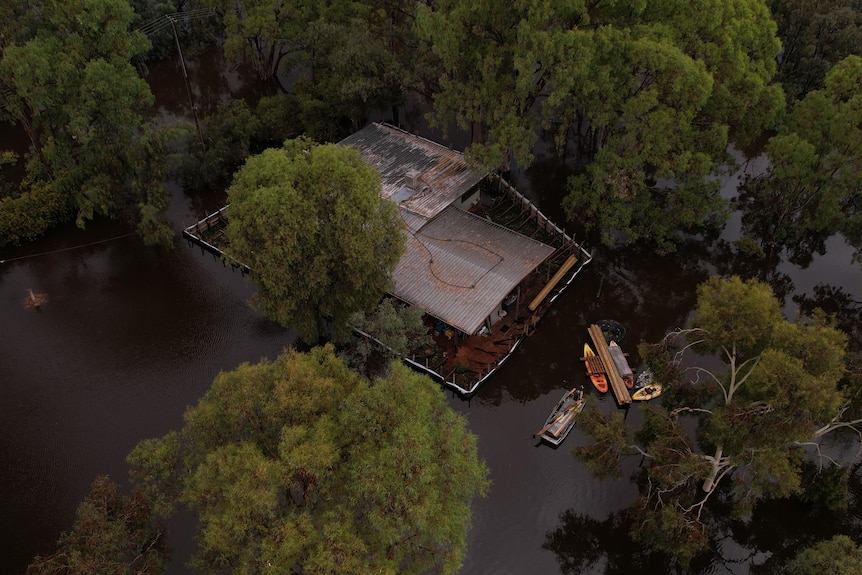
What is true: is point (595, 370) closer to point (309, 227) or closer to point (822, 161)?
point (309, 227)

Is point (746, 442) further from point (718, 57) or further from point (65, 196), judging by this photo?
point (65, 196)

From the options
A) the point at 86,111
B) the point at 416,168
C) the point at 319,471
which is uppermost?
the point at 86,111

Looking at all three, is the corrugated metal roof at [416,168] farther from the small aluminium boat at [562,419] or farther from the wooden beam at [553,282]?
the small aluminium boat at [562,419]

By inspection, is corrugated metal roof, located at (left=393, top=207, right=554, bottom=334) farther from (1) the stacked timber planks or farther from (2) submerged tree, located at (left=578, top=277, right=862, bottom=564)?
(2) submerged tree, located at (left=578, top=277, right=862, bottom=564)

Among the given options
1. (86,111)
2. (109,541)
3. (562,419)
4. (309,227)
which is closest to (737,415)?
(562,419)

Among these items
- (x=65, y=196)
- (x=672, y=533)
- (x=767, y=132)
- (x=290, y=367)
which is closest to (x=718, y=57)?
(x=767, y=132)
